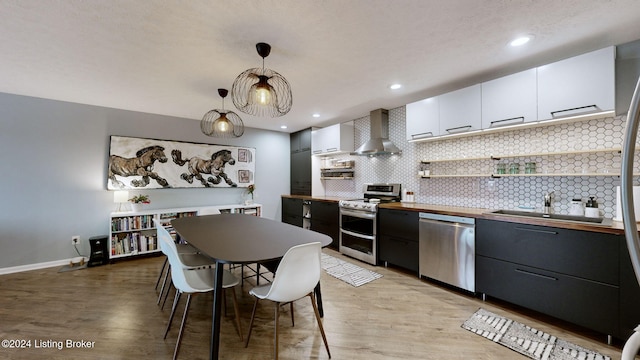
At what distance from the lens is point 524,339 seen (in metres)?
2.04

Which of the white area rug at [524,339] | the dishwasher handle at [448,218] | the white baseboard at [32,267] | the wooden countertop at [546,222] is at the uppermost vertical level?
the wooden countertop at [546,222]

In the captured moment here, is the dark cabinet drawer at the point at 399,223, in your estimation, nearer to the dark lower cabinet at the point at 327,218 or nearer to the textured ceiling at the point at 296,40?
the dark lower cabinet at the point at 327,218

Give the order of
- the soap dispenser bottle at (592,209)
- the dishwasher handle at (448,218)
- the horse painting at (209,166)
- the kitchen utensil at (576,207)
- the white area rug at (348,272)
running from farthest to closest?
the horse painting at (209,166), the white area rug at (348,272), the dishwasher handle at (448,218), the kitchen utensil at (576,207), the soap dispenser bottle at (592,209)

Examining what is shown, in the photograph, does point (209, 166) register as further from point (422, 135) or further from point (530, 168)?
point (530, 168)

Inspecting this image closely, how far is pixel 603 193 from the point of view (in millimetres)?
2369

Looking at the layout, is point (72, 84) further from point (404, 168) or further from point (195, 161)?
point (404, 168)

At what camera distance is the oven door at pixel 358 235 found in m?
3.70

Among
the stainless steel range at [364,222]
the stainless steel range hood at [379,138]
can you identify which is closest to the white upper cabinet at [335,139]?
the stainless steel range hood at [379,138]

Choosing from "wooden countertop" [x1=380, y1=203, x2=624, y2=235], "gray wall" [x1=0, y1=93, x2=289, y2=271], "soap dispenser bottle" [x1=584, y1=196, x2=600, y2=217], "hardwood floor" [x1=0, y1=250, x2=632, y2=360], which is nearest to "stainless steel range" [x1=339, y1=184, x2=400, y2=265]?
"hardwood floor" [x1=0, y1=250, x2=632, y2=360]

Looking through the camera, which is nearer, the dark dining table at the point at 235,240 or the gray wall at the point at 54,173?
the dark dining table at the point at 235,240

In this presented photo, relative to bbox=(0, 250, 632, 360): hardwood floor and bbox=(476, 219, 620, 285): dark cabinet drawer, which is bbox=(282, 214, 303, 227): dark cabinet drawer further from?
bbox=(476, 219, 620, 285): dark cabinet drawer

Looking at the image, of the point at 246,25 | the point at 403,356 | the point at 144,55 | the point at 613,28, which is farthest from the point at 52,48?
the point at 613,28

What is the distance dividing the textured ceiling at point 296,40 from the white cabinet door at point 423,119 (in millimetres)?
205

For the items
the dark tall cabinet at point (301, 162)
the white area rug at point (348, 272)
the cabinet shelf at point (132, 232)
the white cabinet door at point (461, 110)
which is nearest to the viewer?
the white cabinet door at point (461, 110)
